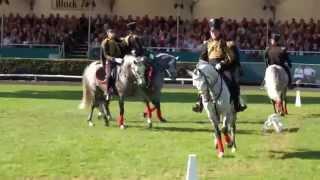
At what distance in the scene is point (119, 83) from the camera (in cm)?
1784

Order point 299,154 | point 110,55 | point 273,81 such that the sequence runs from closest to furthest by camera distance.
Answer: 1. point 299,154
2. point 110,55
3. point 273,81

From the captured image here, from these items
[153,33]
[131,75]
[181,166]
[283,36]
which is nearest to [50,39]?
[153,33]

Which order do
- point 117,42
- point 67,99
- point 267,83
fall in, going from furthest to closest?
point 67,99 → point 267,83 → point 117,42

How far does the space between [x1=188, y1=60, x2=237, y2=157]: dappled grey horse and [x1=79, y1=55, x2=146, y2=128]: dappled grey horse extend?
12.6ft

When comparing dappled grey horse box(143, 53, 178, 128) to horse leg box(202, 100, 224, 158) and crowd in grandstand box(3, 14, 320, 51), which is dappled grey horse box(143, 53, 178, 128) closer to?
horse leg box(202, 100, 224, 158)

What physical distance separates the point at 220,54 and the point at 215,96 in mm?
1053

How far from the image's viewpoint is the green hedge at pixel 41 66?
41.2m

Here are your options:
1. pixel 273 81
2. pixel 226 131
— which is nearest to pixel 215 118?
pixel 226 131

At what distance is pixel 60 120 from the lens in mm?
19578

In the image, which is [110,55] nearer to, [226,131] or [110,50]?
[110,50]

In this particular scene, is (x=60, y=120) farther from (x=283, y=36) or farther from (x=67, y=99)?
(x=283, y=36)

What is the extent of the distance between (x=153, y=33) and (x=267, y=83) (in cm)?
2424

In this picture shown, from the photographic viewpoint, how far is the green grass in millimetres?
11750

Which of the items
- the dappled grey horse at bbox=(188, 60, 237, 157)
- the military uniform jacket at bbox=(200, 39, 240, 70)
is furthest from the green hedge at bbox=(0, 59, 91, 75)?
the dappled grey horse at bbox=(188, 60, 237, 157)
